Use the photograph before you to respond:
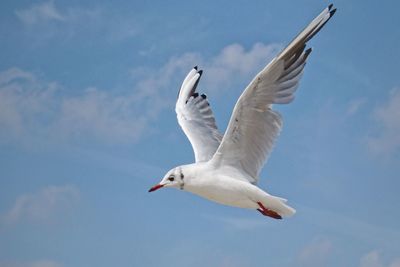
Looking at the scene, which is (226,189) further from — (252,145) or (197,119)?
(197,119)

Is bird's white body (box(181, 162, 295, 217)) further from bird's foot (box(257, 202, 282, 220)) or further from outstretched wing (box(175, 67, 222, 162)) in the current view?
outstretched wing (box(175, 67, 222, 162))

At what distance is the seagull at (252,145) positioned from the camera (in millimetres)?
8391

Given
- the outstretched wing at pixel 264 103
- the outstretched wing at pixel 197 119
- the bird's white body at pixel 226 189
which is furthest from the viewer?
the outstretched wing at pixel 197 119

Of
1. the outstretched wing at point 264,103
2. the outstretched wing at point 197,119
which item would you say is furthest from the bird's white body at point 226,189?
the outstretched wing at point 197,119

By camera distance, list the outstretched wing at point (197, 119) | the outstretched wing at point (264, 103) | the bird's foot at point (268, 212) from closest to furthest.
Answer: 1. the outstretched wing at point (264, 103)
2. the bird's foot at point (268, 212)
3. the outstretched wing at point (197, 119)

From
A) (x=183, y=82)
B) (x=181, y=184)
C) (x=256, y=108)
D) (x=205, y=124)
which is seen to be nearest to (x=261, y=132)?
(x=256, y=108)

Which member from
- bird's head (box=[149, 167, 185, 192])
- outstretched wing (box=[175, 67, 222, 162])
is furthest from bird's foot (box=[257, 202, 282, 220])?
outstretched wing (box=[175, 67, 222, 162])

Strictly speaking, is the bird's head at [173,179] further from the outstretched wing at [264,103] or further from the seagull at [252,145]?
the outstretched wing at [264,103]

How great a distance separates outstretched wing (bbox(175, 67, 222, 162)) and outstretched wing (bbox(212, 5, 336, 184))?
1071 millimetres

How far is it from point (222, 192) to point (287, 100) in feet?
4.21

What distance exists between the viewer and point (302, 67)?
854cm

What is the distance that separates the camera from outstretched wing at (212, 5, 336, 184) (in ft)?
27.4

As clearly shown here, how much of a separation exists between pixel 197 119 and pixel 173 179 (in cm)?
230

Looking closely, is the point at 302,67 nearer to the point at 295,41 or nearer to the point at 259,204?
the point at 295,41
